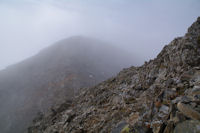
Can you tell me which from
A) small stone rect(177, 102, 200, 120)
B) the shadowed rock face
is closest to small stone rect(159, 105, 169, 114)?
small stone rect(177, 102, 200, 120)

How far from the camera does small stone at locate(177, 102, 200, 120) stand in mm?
3496

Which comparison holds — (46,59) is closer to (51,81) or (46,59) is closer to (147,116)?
(51,81)

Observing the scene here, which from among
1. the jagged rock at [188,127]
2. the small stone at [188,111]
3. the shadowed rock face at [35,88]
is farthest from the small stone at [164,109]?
the shadowed rock face at [35,88]

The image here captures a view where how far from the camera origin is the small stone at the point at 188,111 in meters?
3.50

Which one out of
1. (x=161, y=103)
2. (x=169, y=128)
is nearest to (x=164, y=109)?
(x=161, y=103)

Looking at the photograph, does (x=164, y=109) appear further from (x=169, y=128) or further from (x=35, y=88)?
(x=35, y=88)

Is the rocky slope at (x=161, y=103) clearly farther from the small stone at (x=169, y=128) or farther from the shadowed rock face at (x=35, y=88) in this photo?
the shadowed rock face at (x=35, y=88)

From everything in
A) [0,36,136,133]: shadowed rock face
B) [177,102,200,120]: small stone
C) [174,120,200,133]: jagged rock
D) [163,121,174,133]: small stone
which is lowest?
[0,36,136,133]: shadowed rock face

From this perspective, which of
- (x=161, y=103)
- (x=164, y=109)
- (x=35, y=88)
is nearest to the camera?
(x=164, y=109)

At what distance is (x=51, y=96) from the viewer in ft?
106

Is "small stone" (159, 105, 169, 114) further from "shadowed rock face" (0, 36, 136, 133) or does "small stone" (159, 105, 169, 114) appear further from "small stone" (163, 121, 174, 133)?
"shadowed rock face" (0, 36, 136, 133)

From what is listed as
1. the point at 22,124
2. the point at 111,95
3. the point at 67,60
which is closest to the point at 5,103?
the point at 22,124

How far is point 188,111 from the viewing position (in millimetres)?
3730

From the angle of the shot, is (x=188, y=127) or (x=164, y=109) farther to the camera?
(x=164, y=109)
